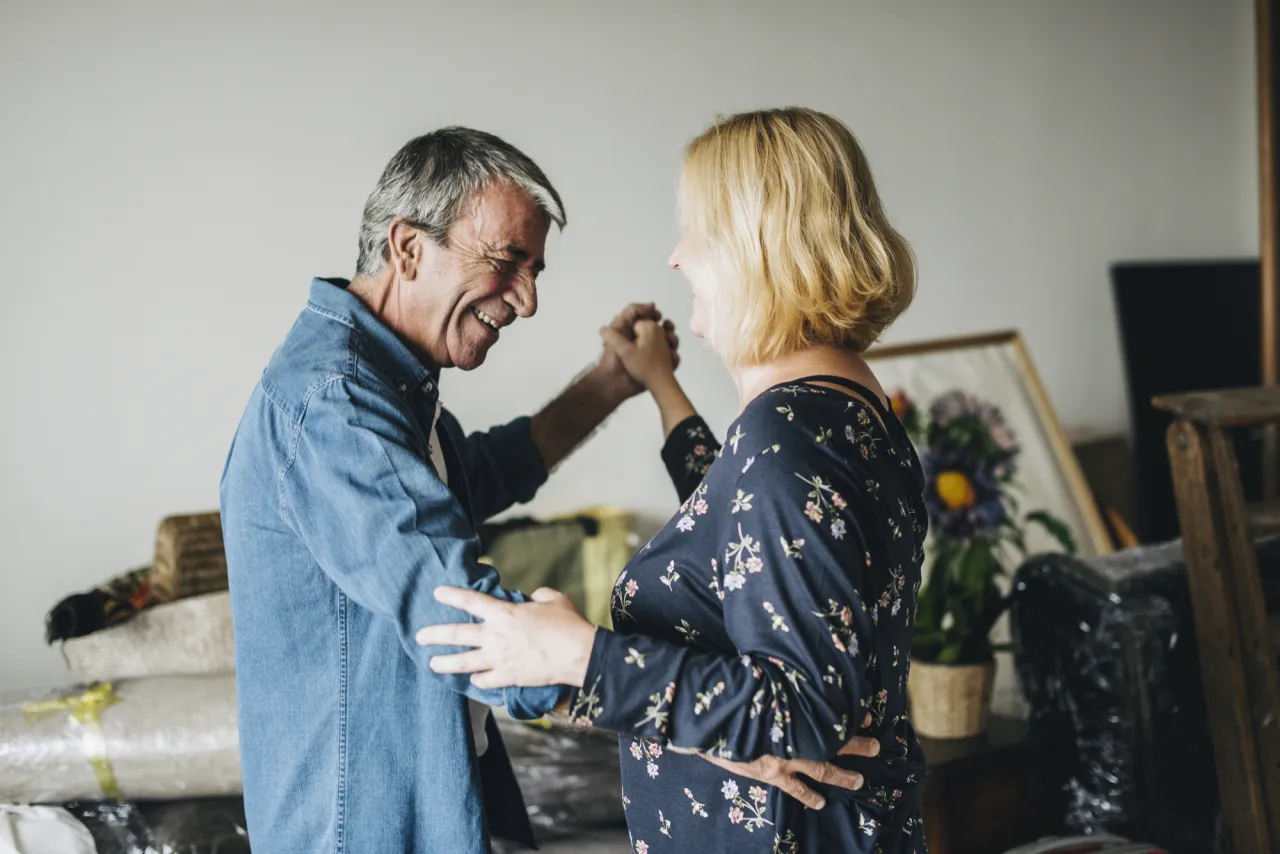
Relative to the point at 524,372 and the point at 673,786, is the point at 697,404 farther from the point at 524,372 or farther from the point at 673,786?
the point at 673,786

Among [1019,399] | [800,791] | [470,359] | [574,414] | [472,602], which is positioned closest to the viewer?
[472,602]

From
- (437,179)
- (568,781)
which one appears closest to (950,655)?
(568,781)

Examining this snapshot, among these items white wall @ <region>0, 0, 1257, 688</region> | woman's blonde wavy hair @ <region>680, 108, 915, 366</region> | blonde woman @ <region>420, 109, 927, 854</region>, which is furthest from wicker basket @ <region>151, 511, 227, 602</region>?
woman's blonde wavy hair @ <region>680, 108, 915, 366</region>

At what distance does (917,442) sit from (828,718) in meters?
1.99

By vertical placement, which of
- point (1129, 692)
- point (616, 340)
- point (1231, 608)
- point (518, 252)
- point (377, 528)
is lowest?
point (1129, 692)

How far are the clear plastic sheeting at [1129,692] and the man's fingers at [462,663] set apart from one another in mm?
1567

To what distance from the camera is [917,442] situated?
3012mm

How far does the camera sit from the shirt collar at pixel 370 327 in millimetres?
1356

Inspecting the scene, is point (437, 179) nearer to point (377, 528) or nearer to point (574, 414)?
point (377, 528)

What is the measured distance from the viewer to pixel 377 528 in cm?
116

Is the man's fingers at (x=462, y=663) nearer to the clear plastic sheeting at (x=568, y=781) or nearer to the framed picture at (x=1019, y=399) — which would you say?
the clear plastic sheeting at (x=568, y=781)

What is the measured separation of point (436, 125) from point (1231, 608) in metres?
2.13

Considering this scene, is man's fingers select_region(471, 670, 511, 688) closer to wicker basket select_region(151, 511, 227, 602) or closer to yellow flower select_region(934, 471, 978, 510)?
wicker basket select_region(151, 511, 227, 602)

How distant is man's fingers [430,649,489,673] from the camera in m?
1.13
